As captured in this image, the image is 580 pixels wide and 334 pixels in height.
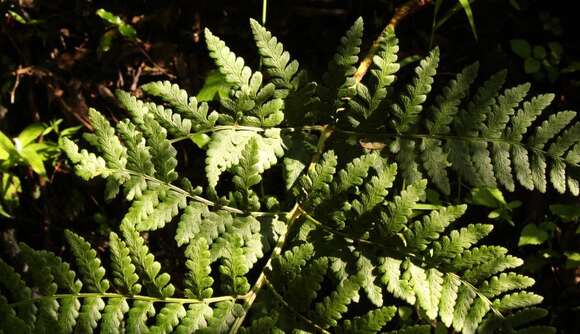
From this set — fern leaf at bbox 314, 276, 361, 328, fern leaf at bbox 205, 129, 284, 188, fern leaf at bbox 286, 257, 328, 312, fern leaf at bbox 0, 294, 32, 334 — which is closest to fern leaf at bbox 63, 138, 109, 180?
fern leaf at bbox 205, 129, 284, 188

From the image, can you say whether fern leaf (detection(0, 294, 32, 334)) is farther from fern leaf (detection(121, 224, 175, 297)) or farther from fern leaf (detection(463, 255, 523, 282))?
fern leaf (detection(463, 255, 523, 282))

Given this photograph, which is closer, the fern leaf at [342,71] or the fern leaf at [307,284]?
the fern leaf at [307,284]

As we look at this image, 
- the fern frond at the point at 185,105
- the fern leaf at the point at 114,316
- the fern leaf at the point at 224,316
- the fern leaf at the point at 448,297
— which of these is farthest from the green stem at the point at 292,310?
the fern frond at the point at 185,105

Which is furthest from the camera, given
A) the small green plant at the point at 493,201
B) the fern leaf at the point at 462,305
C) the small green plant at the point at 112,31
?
the small green plant at the point at 112,31

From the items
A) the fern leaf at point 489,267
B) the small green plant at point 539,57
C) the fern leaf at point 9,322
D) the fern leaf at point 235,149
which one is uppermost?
the small green plant at point 539,57

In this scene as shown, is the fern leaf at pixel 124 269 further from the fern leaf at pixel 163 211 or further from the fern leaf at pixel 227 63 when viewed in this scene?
the fern leaf at pixel 227 63

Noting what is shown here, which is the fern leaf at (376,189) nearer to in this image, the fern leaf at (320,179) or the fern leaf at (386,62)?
the fern leaf at (320,179)

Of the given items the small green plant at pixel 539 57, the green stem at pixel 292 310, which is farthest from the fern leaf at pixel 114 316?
the small green plant at pixel 539 57

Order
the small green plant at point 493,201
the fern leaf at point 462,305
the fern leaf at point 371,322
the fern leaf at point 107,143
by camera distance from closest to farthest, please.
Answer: the fern leaf at point 371,322 → the fern leaf at point 462,305 → the fern leaf at point 107,143 → the small green plant at point 493,201

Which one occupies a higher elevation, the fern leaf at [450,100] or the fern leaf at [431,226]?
the fern leaf at [450,100]
